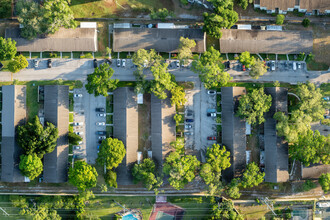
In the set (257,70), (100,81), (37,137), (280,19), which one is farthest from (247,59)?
(37,137)

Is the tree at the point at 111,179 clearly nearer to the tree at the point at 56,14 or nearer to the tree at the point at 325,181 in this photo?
the tree at the point at 56,14

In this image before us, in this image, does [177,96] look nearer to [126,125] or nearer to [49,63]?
[126,125]

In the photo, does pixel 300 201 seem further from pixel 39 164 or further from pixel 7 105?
pixel 7 105

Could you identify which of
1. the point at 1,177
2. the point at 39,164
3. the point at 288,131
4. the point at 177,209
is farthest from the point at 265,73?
the point at 1,177

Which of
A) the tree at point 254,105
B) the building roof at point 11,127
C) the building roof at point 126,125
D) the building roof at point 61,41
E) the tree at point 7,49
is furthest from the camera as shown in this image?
the building roof at point 61,41

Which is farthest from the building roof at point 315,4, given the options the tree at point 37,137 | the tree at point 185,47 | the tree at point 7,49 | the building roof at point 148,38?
the tree at point 7,49

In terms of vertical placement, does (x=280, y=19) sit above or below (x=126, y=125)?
above

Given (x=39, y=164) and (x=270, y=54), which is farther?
(x=270, y=54)
